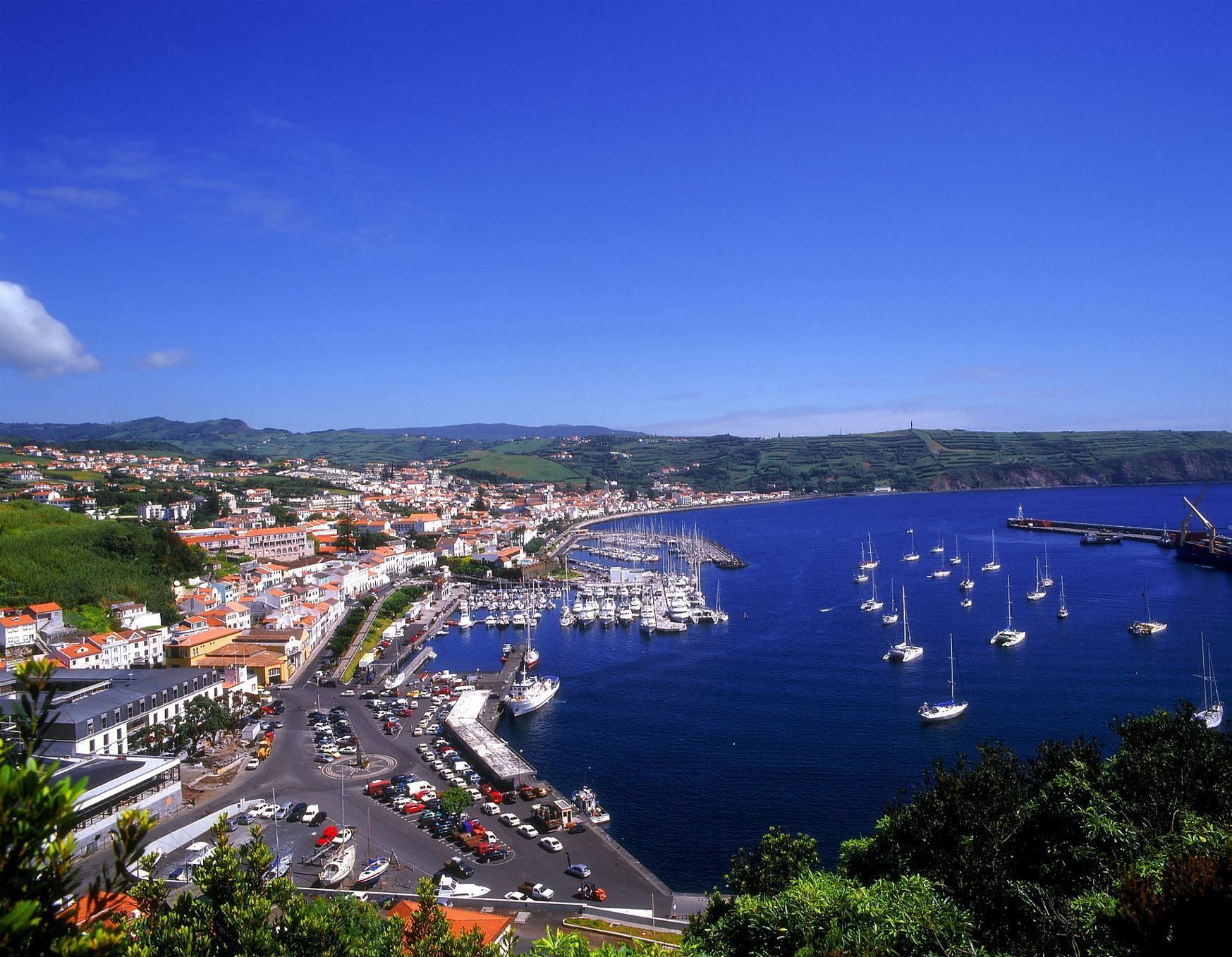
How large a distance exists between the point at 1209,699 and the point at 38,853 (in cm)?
2019

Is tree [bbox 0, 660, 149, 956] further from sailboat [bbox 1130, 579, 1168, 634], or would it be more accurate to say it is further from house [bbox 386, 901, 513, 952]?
sailboat [bbox 1130, 579, 1168, 634]

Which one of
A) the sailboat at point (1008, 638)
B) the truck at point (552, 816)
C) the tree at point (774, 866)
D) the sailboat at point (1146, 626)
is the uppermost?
the tree at point (774, 866)

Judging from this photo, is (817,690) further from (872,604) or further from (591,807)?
(872,604)

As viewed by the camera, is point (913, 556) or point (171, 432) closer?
point (913, 556)

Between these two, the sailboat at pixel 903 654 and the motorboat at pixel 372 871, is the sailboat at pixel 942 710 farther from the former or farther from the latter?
A: the motorboat at pixel 372 871

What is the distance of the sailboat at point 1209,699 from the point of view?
14.9 metres

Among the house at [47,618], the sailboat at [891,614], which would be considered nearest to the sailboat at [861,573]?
the sailboat at [891,614]

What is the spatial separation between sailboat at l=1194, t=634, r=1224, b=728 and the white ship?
1246 cm

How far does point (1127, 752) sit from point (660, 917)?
517 centimetres

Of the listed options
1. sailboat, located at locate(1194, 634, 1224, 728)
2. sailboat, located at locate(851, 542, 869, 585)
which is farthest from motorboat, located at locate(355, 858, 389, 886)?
sailboat, located at locate(851, 542, 869, 585)

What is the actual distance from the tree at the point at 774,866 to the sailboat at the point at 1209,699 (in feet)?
29.7

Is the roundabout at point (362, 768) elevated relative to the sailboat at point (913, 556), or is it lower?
lower

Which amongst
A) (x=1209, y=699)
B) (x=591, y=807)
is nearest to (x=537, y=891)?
(x=591, y=807)

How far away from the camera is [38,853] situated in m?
2.23
